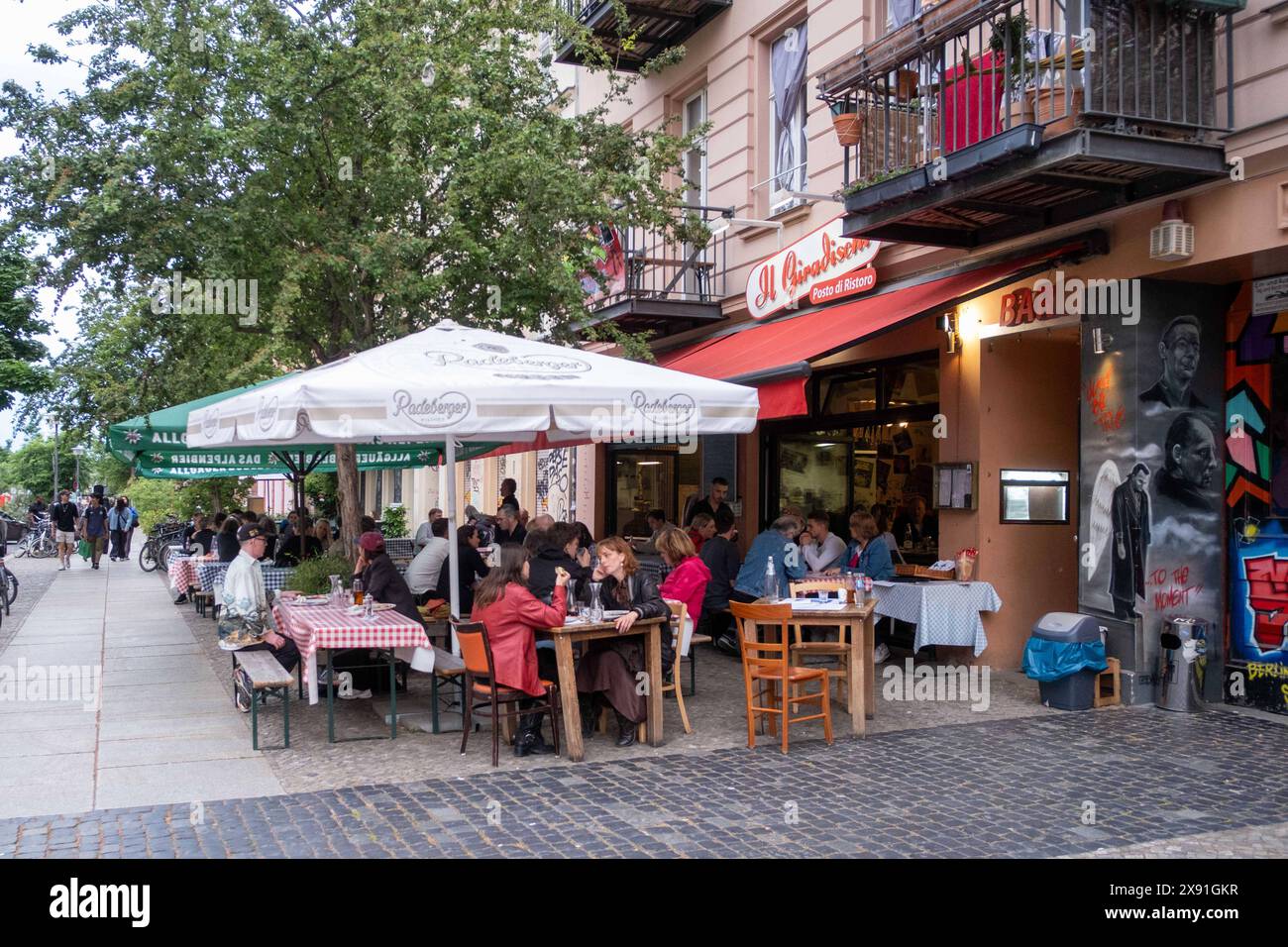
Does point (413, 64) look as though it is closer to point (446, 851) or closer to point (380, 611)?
point (380, 611)

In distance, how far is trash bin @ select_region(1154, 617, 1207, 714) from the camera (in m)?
8.30

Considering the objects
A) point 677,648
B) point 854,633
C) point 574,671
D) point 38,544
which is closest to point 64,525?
point 38,544

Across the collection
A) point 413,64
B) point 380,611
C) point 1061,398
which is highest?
point 413,64

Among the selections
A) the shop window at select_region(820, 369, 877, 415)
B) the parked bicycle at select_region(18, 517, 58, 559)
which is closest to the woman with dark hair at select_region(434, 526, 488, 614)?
the shop window at select_region(820, 369, 877, 415)

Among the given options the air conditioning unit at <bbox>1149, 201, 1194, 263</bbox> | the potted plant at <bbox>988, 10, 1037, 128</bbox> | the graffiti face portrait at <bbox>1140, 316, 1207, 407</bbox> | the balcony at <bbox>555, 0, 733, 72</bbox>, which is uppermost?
the balcony at <bbox>555, 0, 733, 72</bbox>

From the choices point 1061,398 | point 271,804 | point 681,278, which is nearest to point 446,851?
point 271,804

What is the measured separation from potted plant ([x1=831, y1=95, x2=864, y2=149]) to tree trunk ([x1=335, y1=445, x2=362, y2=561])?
6273 millimetres

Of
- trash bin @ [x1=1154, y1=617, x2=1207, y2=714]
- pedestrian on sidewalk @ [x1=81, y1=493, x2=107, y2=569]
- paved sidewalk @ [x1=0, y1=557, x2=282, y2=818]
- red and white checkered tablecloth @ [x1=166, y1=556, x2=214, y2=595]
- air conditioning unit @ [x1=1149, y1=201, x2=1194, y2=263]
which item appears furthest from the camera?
pedestrian on sidewalk @ [x1=81, y1=493, x2=107, y2=569]

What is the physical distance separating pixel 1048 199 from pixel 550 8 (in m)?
6.41

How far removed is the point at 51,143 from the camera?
36.2ft

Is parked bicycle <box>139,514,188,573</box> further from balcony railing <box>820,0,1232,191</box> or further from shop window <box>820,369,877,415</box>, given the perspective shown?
balcony railing <box>820,0,1232,191</box>

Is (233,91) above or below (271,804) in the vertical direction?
above

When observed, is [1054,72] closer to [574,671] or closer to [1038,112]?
[1038,112]

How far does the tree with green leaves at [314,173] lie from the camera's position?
10891 mm
